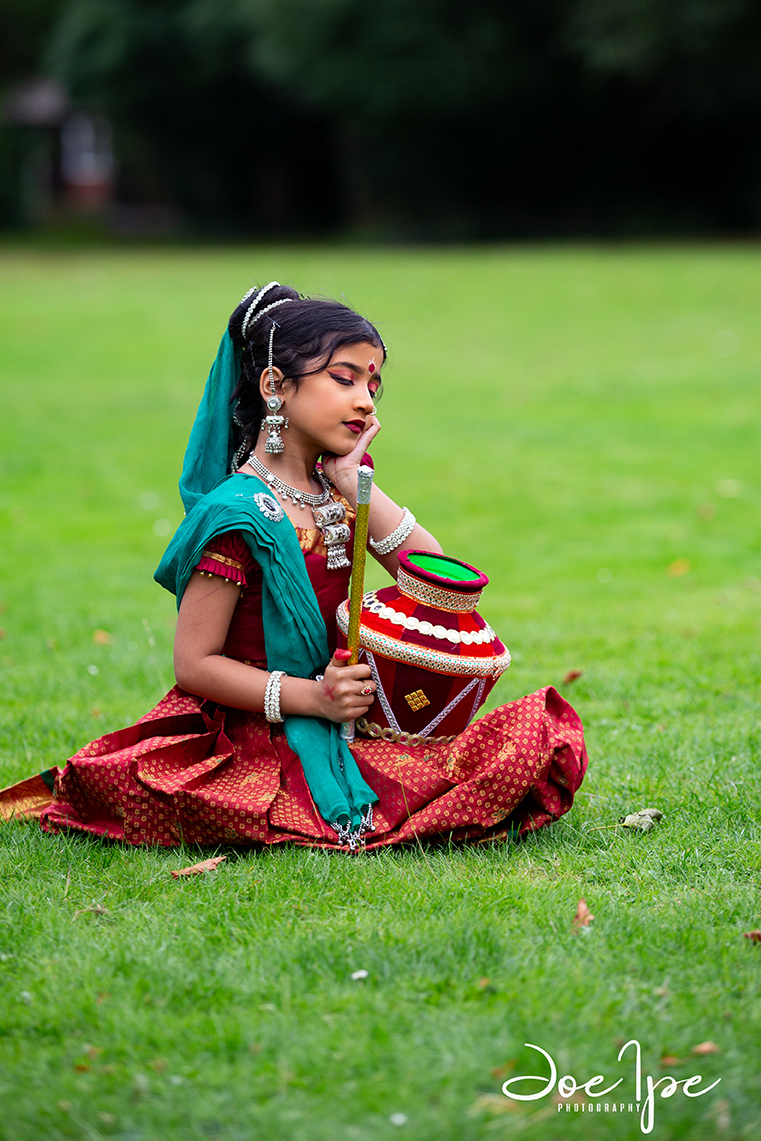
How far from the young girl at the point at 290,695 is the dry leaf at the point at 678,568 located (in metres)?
3.45

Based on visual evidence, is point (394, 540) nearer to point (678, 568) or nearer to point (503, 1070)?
point (503, 1070)

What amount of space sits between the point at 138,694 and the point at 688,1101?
3.11m

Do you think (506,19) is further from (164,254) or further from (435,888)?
(435,888)

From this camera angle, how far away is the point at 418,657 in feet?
10.3

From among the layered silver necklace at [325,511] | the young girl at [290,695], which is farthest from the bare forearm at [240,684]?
the layered silver necklace at [325,511]

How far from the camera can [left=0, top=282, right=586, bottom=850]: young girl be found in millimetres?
3305

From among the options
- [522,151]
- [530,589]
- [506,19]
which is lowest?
[530,589]

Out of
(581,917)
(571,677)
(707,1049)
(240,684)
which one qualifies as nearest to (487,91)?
(571,677)

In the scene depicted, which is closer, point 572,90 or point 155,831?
point 155,831

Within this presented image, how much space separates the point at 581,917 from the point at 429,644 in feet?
2.48

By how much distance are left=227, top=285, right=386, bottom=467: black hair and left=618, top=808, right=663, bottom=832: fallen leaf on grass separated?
1482 mm

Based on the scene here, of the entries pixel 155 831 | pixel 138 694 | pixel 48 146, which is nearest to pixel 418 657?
pixel 155 831

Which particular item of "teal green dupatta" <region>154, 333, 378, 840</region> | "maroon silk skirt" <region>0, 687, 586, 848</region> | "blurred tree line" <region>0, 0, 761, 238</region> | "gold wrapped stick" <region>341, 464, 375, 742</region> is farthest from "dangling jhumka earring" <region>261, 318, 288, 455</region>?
"blurred tree line" <region>0, 0, 761, 238</region>

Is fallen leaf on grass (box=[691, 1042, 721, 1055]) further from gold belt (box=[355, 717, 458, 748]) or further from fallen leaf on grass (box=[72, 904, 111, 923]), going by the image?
fallen leaf on grass (box=[72, 904, 111, 923])
